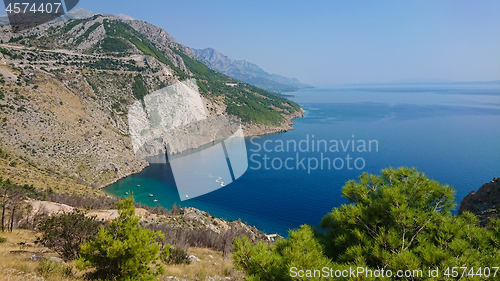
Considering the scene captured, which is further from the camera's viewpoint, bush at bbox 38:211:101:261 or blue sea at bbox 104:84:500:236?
blue sea at bbox 104:84:500:236

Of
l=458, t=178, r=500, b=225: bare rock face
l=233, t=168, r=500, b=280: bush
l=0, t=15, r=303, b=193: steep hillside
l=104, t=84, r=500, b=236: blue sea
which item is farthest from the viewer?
l=0, t=15, r=303, b=193: steep hillside

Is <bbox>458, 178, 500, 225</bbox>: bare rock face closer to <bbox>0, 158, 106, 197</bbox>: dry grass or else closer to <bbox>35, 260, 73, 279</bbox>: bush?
<bbox>35, 260, 73, 279</bbox>: bush

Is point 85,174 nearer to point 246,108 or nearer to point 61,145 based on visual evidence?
point 61,145

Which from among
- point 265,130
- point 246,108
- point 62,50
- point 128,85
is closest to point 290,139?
point 265,130

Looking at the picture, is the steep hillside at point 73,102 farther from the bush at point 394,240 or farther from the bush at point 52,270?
the bush at point 394,240

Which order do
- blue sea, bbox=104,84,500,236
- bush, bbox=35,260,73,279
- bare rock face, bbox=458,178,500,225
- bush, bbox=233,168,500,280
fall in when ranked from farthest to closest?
blue sea, bbox=104,84,500,236, bare rock face, bbox=458,178,500,225, bush, bbox=35,260,73,279, bush, bbox=233,168,500,280

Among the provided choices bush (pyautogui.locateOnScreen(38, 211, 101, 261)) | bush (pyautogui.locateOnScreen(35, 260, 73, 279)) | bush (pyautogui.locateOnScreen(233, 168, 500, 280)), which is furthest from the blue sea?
bush (pyautogui.locateOnScreen(35, 260, 73, 279))

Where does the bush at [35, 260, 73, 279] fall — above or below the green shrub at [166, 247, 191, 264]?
above
